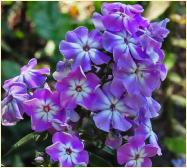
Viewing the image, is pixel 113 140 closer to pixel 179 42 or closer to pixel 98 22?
pixel 98 22

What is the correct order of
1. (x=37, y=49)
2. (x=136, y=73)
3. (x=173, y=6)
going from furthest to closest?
(x=37, y=49) < (x=173, y=6) < (x=136, y=73)

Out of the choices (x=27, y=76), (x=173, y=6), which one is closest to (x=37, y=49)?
(x=173, y=6)

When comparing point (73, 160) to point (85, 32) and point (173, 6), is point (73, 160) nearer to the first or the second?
point (85, 32)

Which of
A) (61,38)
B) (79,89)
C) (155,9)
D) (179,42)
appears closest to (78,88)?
(79,89)

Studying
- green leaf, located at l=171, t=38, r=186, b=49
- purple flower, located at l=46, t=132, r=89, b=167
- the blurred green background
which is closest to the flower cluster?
purple flower, located at l=46, t=132, r=89, b=167

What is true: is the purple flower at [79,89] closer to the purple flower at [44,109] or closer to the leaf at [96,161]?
the purple flower at [44,109]
